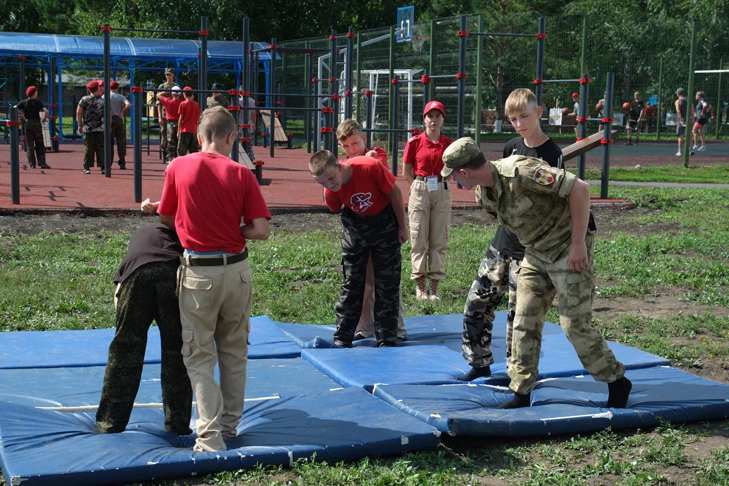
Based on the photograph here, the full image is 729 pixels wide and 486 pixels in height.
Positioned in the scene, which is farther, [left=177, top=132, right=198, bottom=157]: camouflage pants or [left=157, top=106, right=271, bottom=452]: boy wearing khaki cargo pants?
[left=177, top=132, right=198, bottom=157]: camouflage pants

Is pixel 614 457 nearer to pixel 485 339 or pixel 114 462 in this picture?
pixel 485 339

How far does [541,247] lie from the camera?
555 cm

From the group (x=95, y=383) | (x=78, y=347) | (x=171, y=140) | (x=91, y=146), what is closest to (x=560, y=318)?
(x=95, y=383)

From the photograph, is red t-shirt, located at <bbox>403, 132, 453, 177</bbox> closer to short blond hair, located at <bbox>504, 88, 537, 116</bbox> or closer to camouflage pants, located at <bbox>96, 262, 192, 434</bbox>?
short blond hair, located at <bbox>504, 88, 537, 116</bbox>

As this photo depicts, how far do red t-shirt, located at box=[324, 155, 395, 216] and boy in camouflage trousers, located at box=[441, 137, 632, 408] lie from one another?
63.5 inches

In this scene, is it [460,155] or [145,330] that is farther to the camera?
[460,155]

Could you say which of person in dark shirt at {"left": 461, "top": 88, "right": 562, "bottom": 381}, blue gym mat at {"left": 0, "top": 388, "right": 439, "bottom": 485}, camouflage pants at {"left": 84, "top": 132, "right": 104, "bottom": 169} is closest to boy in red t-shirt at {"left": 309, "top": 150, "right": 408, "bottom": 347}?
person in dark shirt at {"left": 461, "top": 88, "right": 562, "bottom": 381}

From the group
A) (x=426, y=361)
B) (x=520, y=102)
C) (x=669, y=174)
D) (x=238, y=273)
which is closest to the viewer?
(x=238, y=273)

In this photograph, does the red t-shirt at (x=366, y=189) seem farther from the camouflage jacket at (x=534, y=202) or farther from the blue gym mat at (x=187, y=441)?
the blue gym mat at (x=187, y=441)

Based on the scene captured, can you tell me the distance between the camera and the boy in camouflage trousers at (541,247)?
211 inches

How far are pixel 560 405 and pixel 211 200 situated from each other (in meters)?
2.24

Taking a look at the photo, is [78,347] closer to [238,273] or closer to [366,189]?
[366,189]

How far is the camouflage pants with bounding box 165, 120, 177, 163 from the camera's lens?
70.9ft

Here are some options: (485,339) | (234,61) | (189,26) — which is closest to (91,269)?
(485,339)
